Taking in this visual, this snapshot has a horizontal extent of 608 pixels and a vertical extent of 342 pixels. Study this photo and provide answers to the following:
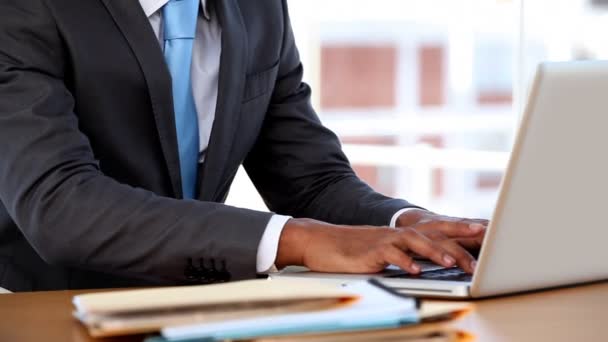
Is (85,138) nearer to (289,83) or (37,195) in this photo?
(37,195)

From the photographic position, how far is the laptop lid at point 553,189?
3.98 feet

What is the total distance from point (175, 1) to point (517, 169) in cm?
78

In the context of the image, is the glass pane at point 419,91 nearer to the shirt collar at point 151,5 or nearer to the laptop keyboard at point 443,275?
the shirt collar at point 151,5

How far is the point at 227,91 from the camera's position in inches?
73.2

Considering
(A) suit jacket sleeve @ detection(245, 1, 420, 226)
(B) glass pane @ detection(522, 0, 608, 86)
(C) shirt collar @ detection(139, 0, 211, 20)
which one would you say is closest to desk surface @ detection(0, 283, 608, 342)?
(C) shirt collar @ detection(139, 0, 211, 20)

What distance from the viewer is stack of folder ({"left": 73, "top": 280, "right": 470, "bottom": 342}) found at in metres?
1.04

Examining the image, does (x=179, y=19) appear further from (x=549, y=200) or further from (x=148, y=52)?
(x=549, y=200)

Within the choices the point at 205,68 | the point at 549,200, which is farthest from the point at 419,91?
the point at 549,200

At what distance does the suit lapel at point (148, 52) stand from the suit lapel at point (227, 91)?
109mm

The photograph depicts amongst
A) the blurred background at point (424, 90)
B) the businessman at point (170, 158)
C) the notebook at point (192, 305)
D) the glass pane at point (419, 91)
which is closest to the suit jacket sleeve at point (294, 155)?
the businessman at point (170, 158)

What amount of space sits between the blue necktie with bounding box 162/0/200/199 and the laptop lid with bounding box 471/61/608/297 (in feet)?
2.32

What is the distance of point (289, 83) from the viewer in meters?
2.12

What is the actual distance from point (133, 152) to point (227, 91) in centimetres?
18

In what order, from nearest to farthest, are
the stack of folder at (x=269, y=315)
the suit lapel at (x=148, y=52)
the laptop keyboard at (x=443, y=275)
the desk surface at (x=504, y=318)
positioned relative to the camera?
the stack of folder at (x=269, y=315), the desk surface at (x=504, y=318), the laptop keyboard at (x=443, y=275), the suit lapel at (x=148, y=52)
